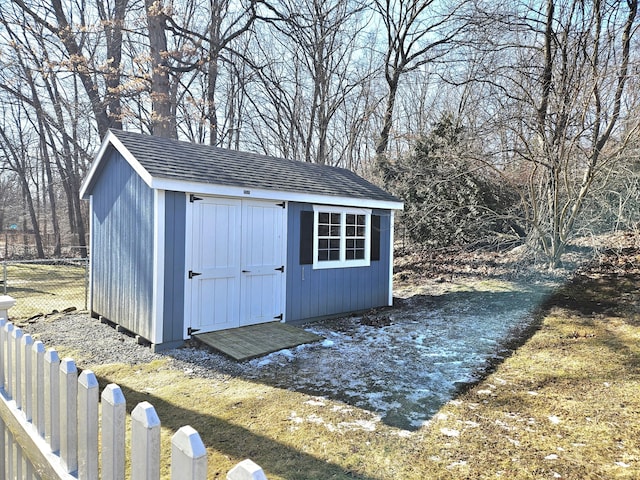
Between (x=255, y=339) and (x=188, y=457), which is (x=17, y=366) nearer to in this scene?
(x=188, y=457)

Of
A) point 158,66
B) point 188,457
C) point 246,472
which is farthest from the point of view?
point 158,66

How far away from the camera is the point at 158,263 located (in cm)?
518

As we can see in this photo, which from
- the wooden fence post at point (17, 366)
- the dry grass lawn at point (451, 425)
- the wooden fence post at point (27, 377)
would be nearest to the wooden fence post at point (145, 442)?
the wooden fence post at point (27, 377)

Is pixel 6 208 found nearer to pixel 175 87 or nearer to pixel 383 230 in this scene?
pixel 175 87

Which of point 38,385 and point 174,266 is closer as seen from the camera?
point 38,385

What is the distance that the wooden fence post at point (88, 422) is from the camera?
1.53m

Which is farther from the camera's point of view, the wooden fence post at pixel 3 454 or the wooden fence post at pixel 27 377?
the wooden fence post at pixel 3 454

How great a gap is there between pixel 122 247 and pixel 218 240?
1533 mm

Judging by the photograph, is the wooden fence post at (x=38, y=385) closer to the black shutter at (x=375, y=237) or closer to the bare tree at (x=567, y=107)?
the black shutter at (x=375, y=237)

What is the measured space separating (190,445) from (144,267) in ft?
15.9

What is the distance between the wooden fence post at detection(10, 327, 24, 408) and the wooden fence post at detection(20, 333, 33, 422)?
5 cm

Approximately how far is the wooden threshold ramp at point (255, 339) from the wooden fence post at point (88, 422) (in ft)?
10.5

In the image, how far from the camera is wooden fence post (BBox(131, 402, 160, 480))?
1.20m

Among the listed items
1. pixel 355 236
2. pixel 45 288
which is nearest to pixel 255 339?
pixel 355 236
